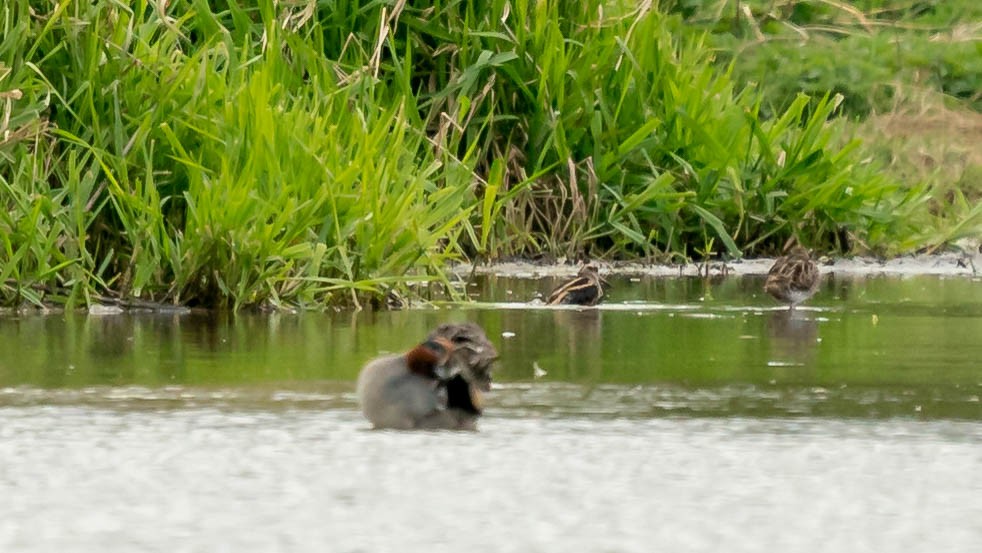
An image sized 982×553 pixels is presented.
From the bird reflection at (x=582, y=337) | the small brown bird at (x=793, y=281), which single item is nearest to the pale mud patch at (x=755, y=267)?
the bird reflection at (x=582, y=337)

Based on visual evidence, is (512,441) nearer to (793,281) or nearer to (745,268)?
(793,281)

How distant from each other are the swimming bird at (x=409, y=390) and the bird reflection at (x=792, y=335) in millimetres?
1727

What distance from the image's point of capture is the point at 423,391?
19.0 feet

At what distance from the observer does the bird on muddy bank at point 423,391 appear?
571 centimetres

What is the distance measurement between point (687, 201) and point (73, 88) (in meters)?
3.52

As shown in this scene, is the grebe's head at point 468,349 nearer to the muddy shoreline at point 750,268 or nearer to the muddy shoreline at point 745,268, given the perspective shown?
the muddy shoreline at point 745,268

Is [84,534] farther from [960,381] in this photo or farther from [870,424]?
[960,381]

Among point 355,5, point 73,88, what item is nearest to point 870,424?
point 73,88

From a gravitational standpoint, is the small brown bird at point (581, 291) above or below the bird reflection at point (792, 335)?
above

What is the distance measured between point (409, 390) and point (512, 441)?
0.36m

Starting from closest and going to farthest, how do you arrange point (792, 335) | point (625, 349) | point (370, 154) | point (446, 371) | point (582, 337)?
point (446, 371) → point (625, 349) → point (582, 337) → point (792, 335) → point (370, 154)

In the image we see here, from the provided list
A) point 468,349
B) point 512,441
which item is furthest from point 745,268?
point 512,441

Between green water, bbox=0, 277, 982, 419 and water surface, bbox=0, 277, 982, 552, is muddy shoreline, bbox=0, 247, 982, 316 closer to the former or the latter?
green water, bbox=0, 277, 982, 419

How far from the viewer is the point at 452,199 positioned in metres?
9.64
